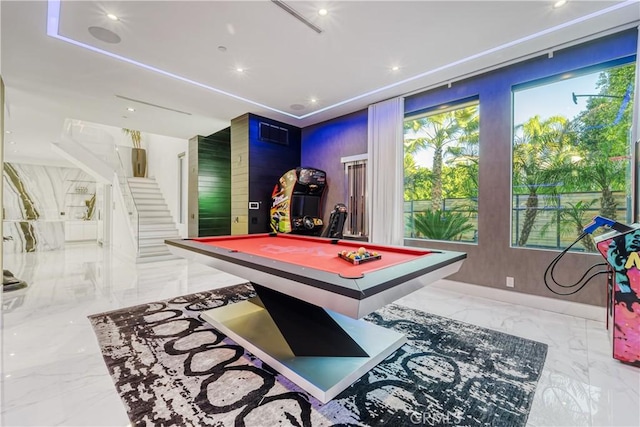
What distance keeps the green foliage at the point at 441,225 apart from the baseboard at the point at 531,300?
27.5 inches

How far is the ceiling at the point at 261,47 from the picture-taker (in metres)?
2.54

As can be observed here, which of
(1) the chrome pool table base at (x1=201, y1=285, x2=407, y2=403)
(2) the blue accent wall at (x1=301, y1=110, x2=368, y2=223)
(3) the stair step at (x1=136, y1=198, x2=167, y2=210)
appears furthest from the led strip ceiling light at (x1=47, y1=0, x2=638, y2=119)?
(3) the stair step at (x1=136, y1=198, x2=167, y2=210)

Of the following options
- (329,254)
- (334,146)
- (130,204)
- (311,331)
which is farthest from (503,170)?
(130,204)

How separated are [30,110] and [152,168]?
15.9 feet

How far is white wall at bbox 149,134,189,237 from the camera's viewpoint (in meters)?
7.91

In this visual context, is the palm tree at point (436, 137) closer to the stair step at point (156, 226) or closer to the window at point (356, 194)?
the window at point (356, 194)

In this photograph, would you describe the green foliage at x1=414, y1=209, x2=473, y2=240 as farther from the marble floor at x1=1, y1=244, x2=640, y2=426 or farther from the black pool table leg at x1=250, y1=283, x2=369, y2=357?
the black pool table leg at x1=250, y1=283, x2=369, y2=357

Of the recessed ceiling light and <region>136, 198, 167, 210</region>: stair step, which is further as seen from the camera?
<region>136, 198, 167, 210</region>: stair step

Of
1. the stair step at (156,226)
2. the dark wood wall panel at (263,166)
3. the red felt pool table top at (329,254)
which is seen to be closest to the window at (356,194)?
the dark wood wall panel at (263,166)

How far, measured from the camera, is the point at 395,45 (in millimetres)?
3082

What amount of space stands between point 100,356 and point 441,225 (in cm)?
429

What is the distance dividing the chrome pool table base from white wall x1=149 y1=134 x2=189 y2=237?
5.66 meters

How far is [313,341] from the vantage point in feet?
6.52

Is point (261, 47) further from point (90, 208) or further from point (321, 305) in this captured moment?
point (90, 208)
